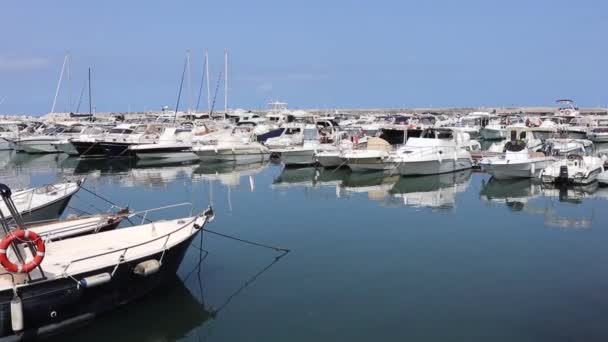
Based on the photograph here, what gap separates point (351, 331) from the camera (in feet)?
29.6

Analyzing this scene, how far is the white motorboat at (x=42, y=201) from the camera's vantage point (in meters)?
13.4

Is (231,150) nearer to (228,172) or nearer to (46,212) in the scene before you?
(228,172)

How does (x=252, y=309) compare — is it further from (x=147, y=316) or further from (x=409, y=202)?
(x=409, y=202)


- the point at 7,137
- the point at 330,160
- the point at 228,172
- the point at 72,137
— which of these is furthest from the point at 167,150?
the point at 7,137

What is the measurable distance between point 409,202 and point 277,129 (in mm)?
21514

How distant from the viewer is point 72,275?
8.51 meters

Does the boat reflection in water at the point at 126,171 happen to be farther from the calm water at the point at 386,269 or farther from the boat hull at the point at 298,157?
the boat hull at the point at 298,157

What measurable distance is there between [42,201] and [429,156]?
56.3ft

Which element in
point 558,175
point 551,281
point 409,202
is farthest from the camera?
point 558,175

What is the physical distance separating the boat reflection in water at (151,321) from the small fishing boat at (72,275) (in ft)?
0.57

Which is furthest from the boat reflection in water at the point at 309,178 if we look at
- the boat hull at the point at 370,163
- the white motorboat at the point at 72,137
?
the white motorboat at the point at 72,137

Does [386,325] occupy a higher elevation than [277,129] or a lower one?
lower

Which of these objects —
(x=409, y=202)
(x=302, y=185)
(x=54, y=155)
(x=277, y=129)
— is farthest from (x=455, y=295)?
(x=54, y=155)

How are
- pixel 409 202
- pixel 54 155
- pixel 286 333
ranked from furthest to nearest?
1. pixel 54 155
2. pixel 409 202
3. pixel 286 333
